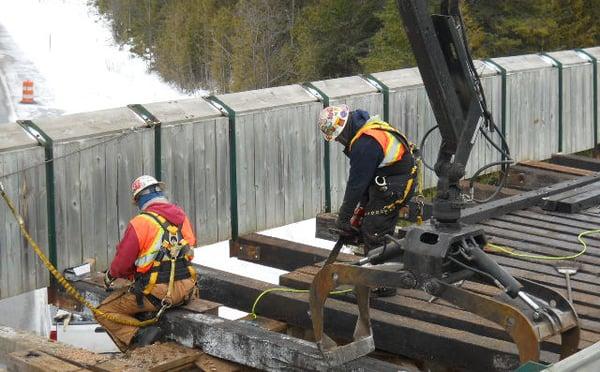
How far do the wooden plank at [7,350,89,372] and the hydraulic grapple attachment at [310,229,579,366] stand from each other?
223 cm

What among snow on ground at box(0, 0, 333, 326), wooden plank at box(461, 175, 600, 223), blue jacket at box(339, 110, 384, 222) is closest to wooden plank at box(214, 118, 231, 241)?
wooden plank at box(461, 175, 600, 223)

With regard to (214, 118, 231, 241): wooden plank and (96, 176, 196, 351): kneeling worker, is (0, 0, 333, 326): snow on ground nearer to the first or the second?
(214, 118, 231, 241): wooden plank

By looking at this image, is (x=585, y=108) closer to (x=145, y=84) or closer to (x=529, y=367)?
(x=529, y=367)

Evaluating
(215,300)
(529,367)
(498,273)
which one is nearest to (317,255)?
(215,300)

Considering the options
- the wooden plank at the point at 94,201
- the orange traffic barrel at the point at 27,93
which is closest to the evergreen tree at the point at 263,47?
the orange traffic barrel at the point at 27,93

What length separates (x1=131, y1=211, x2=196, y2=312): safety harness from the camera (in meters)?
10.1

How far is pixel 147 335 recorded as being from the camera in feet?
34.2

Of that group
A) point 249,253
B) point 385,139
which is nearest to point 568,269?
point 385,139

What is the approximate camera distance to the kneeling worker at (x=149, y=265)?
33.0 feet

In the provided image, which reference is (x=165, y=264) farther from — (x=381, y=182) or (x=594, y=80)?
(x=594, y=80)

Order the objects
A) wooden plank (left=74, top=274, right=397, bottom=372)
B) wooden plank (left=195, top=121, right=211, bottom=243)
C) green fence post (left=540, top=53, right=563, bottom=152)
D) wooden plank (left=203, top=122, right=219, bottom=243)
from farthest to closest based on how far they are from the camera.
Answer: green fence post (left=540, top=53, right=563, bottom=152) < wooden plank (left=203, top=122, right=219, bottom=243) < wooden plank (left=195, top=121, right=211, bottom=243) < wooden plank (left=74, top=274, right=397, bottom=372)

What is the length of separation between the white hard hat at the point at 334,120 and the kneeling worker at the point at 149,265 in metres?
1.54

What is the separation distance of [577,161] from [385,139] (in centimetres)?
796

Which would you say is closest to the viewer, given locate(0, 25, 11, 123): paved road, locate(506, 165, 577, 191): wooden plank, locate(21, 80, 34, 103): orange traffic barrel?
locate(506, 165, 577, 191): wooden plank
